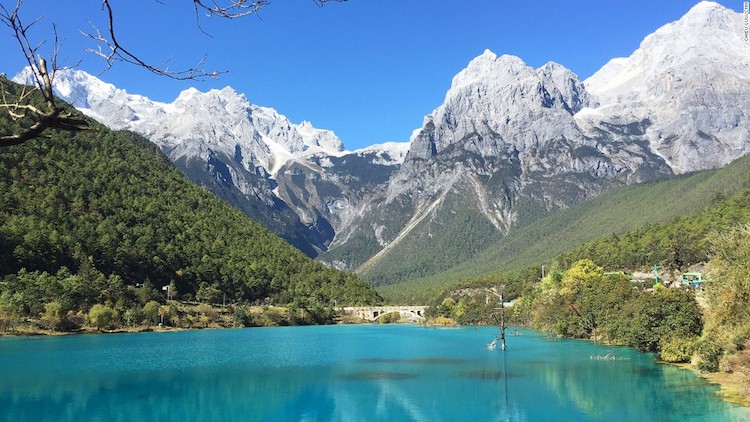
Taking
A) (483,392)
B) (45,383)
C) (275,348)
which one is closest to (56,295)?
(275,348)

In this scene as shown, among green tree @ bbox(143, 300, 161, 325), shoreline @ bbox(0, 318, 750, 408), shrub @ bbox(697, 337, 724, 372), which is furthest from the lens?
green tree @ bbox(143, 300, 161, 325)

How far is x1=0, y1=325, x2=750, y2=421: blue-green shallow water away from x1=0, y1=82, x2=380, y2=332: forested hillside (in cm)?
3565

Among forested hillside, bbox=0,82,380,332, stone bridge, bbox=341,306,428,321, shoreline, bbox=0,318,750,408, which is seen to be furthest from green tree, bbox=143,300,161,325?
stone bridge, bbox=341,306,428,321

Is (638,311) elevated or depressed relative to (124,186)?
depressed

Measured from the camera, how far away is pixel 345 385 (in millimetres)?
56156

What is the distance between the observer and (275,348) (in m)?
94.4

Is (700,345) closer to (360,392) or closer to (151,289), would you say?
(360,392)

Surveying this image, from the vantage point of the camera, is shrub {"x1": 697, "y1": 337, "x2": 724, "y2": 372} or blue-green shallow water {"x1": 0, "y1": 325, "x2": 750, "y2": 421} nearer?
blue-green shallow water {"x1": 0, "y1": 325, "x2": 750, "y2": 421}

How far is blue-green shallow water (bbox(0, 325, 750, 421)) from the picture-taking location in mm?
43125

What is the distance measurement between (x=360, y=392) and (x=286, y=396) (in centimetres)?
623

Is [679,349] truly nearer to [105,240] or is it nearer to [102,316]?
[102,316]

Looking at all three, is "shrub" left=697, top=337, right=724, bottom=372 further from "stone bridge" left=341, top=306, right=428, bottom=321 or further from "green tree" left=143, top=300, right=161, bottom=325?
"stone bridge" left=341, top=306, right=428, bottom=321

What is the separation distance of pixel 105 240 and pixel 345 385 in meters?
105

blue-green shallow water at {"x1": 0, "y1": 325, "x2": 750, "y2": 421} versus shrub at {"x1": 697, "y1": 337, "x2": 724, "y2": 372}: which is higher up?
shrub at {"x1": 697, "y1": 337, "x2": 724, "y2": 372}
